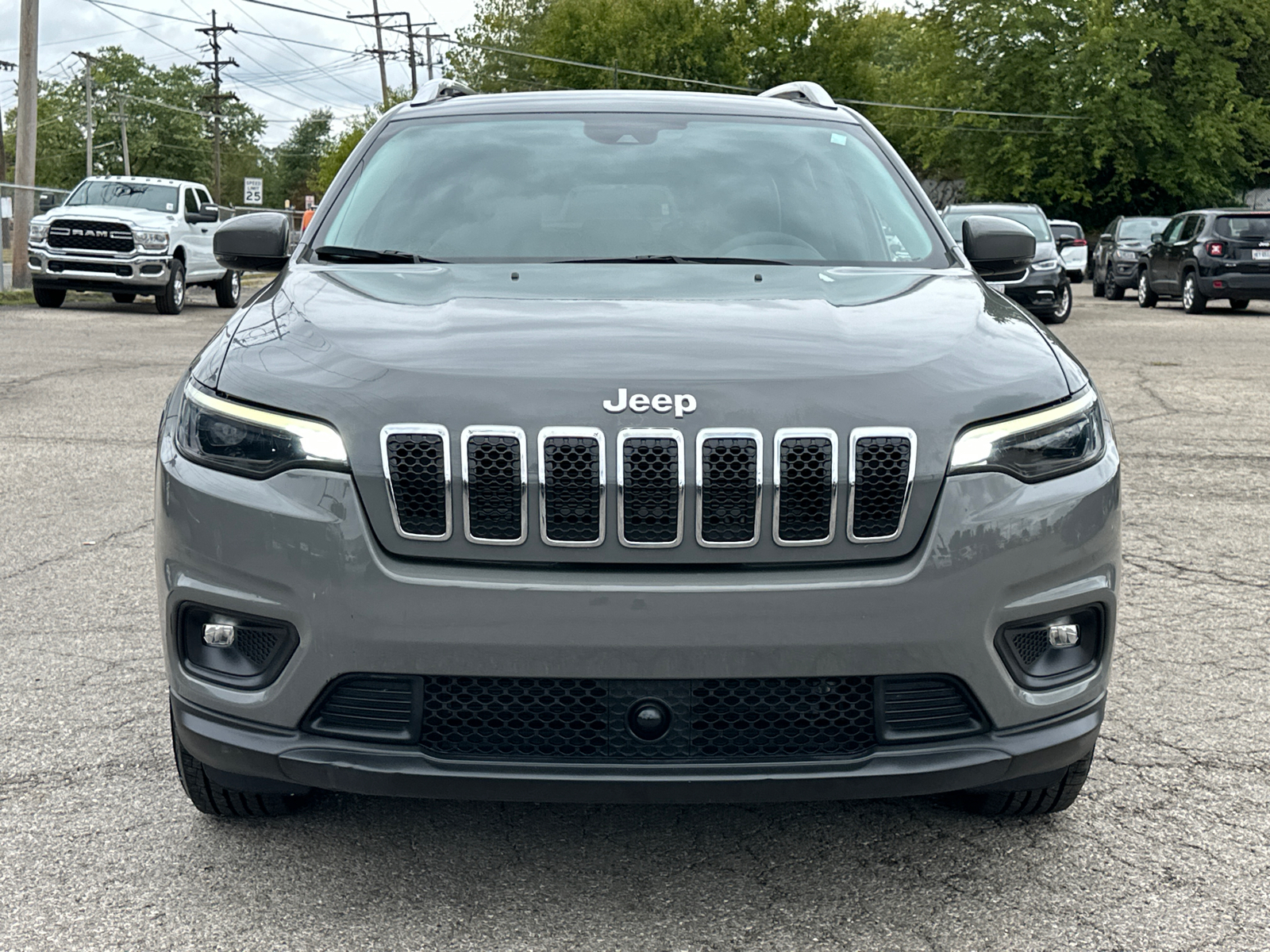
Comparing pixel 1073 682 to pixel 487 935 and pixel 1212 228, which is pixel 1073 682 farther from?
pixel 1212 228

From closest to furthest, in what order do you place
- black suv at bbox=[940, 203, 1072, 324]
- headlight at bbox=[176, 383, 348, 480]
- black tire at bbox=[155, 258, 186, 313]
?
headlight at bbox=[176, 383, 348, 480] < black suv at bbox=[940, 203, 1072, 324] < black tire at bbox=[155, 258, 186, 313]

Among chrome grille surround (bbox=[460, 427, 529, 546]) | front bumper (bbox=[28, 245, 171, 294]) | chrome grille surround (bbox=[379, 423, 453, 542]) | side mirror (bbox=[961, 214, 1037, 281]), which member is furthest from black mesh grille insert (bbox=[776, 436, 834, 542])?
front bumper (bbox=[28, 245, 171, 294])

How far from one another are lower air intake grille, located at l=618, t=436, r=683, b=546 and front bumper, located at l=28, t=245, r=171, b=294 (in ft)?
65.7

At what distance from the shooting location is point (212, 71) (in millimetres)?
99438

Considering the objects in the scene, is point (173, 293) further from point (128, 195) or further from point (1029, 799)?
point (1029, 799)

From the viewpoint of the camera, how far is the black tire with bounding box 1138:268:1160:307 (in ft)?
86.3

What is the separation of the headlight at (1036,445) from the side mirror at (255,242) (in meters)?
2.24

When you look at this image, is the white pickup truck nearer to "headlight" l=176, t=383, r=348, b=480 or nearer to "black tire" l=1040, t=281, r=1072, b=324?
"black tire" l=1040, t=281, r=1072, b=324

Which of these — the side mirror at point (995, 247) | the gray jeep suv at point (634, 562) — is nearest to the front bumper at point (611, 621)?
the gray jeep suv at point (634, 562)

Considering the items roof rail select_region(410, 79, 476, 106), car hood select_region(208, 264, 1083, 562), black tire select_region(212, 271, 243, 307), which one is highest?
roof rail select_region(410, 79, 476, 106)

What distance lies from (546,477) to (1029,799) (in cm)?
143

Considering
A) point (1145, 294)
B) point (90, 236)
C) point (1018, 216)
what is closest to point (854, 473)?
point (1018, 216)

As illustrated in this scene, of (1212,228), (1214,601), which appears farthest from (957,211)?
(1214,601)

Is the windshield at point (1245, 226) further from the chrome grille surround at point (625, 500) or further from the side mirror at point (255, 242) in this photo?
the chrome grille surround at point (625, 500)
